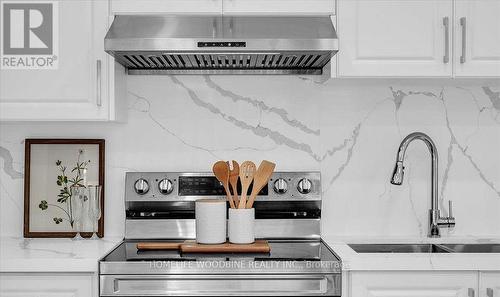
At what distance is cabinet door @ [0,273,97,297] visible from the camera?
2.08 meters

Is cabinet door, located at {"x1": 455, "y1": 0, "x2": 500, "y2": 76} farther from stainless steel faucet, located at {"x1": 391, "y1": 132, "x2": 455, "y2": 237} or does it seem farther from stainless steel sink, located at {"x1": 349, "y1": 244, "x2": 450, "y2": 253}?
stainless steel sink, located at {"x1": 349, "y1": 244, "x2": 450, "y2": 253}

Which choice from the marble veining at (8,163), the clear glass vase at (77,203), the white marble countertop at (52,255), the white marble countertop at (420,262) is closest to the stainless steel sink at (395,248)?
the white marble countertop at (420,262)

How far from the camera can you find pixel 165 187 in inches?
102

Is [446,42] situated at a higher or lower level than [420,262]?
higher

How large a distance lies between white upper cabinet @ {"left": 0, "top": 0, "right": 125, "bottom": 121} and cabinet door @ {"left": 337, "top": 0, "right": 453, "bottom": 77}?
0.89 m

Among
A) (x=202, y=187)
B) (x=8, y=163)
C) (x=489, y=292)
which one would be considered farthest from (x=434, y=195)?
(x=8, y=163)

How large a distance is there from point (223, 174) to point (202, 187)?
234 mm

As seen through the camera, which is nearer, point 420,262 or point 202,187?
point 420,262

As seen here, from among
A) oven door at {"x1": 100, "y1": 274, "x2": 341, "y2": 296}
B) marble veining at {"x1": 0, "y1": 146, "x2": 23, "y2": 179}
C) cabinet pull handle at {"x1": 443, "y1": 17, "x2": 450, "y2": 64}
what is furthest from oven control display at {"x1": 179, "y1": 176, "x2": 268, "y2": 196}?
cabinet pull handle at {"x1": 443, "y1": 17, "x2": 450, "y2": 64}

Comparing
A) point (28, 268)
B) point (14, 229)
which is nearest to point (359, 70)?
point (28, 268)

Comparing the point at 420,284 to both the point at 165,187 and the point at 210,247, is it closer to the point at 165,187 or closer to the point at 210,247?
the point at 210,247

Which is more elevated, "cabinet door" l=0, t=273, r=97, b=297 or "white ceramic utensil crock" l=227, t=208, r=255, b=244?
"white ceramic utensil crock" l=227, t=208, r=255, b=244

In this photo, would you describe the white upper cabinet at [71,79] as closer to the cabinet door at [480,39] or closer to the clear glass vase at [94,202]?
the clear glass vase at [94,202]

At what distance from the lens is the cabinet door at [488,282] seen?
211 cm
